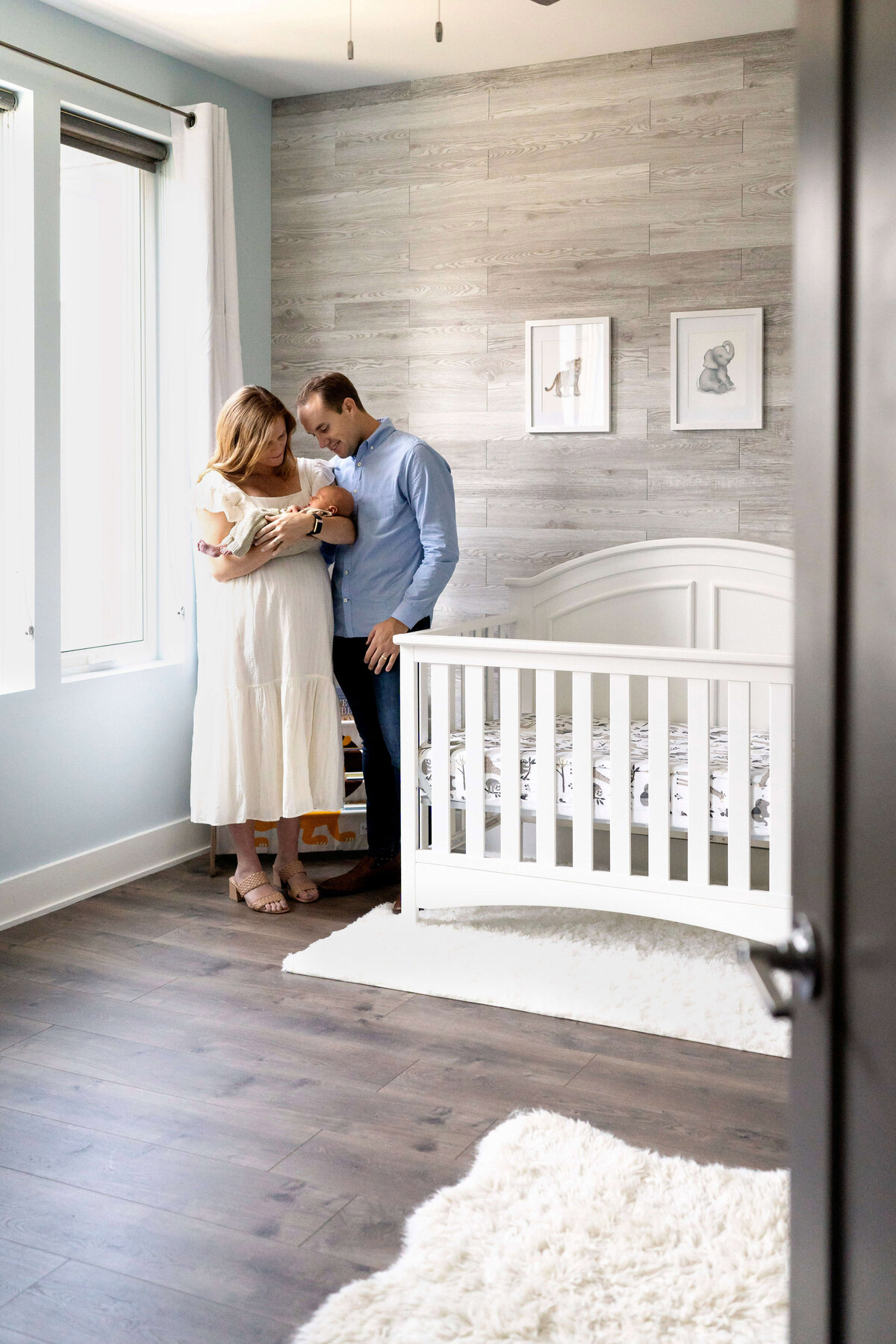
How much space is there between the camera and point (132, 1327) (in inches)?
59.9

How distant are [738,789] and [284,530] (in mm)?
1300

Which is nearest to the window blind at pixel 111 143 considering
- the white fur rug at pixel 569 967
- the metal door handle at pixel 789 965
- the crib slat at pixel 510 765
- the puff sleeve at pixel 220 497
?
the puff sleeve at pixel 220 497

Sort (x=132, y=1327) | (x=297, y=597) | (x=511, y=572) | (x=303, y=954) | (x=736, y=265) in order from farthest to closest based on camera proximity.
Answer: (x=511, y=572)
(x=736, y=265)
(x=297, y=597)
(x=303, y=954)
(x=132, y=1327)

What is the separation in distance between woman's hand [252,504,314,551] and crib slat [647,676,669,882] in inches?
39.0

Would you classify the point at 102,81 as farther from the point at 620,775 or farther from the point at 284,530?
the point at 620,775

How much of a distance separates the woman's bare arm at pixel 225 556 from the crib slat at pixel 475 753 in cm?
63

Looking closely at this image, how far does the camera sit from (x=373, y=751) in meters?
3.35

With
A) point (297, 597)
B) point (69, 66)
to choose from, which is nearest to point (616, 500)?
point (297, 597)

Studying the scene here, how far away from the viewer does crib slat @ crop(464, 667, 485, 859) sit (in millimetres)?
2854

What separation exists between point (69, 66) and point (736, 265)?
189 centimetres

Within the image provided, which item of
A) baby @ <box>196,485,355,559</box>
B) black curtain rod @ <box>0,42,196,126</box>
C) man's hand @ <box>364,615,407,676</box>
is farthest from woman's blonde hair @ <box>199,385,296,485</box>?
→ black curtain rod @ <box>0,42,196,126</box>

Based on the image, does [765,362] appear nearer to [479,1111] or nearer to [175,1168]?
[479,1111]

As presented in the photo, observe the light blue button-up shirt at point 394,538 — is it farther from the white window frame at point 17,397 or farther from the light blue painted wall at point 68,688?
the white window frame at point 17,397

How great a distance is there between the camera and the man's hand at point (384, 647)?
314 centimetres
